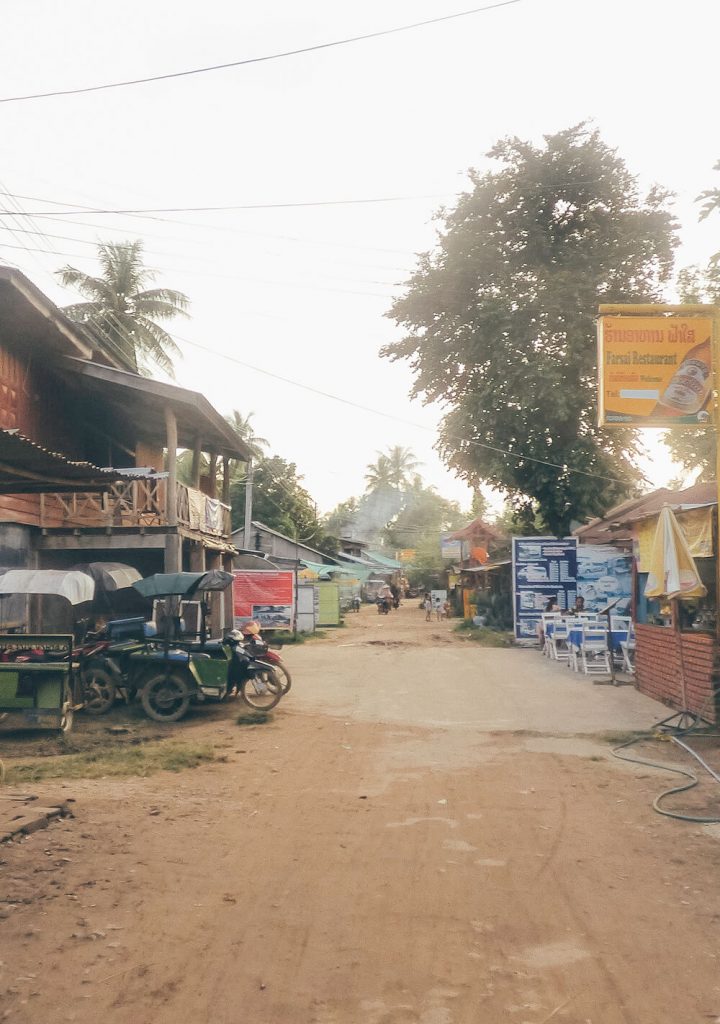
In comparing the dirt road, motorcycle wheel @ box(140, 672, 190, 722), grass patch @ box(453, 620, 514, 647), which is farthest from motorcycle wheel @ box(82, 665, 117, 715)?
grass patch @ box(453, 620, 514, 647)

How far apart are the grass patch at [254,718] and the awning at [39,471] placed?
469cm

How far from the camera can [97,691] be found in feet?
41.0

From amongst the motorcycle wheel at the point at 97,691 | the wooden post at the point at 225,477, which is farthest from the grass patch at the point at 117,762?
the wooden post at the point at 225,477

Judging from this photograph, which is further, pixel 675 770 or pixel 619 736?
pixel 619 736

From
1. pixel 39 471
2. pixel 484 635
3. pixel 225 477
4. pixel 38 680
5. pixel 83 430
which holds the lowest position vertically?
pixel 484 635

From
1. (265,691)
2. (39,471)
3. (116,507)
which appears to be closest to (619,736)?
(265,691)

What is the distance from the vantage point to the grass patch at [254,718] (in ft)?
39.4

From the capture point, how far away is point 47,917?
4742mm

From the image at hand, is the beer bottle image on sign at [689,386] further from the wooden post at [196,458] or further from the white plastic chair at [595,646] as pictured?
the wooden post at [196,458]

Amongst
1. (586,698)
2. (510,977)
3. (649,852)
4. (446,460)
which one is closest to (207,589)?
(586,698)

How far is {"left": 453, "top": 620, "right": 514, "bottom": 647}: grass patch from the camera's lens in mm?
27320

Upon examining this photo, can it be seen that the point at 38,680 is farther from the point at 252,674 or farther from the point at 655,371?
the point at 655,371

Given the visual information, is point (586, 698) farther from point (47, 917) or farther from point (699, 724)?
point (47, 917)

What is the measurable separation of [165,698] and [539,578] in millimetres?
16433
